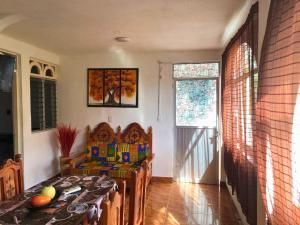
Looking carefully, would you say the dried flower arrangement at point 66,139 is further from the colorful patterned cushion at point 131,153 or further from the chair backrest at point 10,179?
the chair backrest at point 10,179

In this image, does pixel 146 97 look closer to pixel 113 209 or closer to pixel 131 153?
pixel 131 153

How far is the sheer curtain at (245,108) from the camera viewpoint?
6.48ft

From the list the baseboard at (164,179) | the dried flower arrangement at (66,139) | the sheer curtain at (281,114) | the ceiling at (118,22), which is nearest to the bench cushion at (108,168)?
the dried flower arrangement at (66,139)

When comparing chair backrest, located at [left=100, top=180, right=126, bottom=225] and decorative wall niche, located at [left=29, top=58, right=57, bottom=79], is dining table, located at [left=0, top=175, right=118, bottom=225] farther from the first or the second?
decorative wall niche, located at [left=29, top=58, right=57, bottom=79]

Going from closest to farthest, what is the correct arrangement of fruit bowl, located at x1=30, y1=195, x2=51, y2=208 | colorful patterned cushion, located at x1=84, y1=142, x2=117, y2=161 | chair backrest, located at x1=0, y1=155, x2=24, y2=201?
fruit bowl, located at x1=30, y1=195, x2=51, y2=208
chair backrest, located at x1=0, y1=155, x2=24, y2=201
colorful patterned cushion, located at x1=84, y1=142, x2=117, y2=161

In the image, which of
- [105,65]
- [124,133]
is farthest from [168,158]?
[105,65]

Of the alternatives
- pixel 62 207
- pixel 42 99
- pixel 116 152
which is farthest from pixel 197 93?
pixel 62 207

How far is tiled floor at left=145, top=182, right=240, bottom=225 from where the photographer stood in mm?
2949

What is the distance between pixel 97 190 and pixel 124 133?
7.87 feet

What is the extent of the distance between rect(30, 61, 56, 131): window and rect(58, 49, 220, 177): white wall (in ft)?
1.49

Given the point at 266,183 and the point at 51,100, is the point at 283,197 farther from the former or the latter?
the point at 51,100

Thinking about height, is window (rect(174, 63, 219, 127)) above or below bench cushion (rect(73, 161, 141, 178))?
above

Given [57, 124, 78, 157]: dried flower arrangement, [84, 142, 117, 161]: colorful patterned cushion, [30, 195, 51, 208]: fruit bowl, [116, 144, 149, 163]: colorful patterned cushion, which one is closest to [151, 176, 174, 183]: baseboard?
[116, 144, 149, 163]: colorful patterned cushion

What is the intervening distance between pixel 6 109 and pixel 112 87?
1.90 metres
